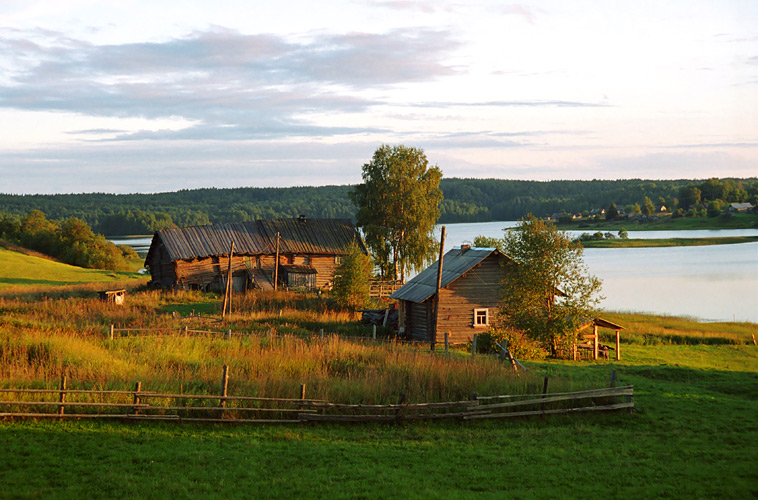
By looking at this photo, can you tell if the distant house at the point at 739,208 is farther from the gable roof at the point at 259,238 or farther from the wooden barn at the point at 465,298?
the wooden barn at the point at 465,298

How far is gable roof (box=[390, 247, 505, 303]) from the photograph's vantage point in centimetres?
3612

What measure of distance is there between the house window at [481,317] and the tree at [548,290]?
7.50 feet

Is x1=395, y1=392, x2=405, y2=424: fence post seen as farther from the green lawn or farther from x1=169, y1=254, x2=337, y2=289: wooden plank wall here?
Result: x1=169, y1=254, x2=337, y2=289: wooden plank wall

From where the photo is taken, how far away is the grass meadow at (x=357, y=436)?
40.7ft

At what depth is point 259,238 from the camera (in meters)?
58.1

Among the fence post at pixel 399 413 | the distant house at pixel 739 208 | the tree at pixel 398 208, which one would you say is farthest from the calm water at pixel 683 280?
the fence post at pixel 399 413

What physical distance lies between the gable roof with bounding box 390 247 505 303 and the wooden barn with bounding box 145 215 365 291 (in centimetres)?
1654

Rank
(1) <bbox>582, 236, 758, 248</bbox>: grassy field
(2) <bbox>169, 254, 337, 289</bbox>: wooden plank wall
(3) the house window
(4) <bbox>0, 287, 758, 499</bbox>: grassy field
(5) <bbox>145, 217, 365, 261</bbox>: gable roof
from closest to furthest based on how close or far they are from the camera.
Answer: (4) <bbox>0, 287, 758, 499</bbox>: grassy field, (3) the house window, (2) <bbox>169, 254, 337, 289</bbox>: wooden plank wall, (5) <bbox>145, 217, 365, 261</bbox>: gable roof, (1) <bbox>582, 236, 758, 248</bbox>: grassy field

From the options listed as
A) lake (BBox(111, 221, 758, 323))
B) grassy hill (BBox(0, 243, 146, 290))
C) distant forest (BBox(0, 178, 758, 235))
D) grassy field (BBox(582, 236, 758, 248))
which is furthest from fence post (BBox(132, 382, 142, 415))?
distant forest (BBox(0, 178, 758, 235))

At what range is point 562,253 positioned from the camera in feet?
112

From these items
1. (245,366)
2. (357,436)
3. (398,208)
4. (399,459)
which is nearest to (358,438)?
(357,436)

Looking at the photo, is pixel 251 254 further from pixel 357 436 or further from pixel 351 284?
pixel 357 436

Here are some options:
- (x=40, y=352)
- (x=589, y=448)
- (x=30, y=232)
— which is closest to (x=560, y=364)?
(x=589, y=448)

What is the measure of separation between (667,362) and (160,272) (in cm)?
4280
